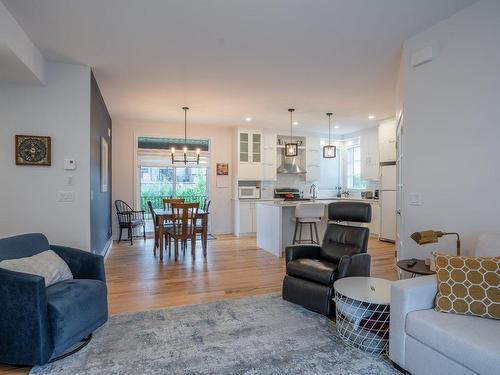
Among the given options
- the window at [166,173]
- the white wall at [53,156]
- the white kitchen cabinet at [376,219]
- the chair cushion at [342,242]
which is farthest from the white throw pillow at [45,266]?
the white kitchen cabinet at [376,219]

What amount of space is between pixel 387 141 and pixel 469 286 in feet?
16.7

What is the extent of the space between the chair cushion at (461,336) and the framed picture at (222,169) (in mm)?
6103

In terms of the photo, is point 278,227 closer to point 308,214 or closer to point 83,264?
point 308,214

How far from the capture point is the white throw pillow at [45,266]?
2270 millimetres

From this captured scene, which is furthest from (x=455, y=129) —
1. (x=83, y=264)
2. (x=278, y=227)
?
(x=83, y=264)

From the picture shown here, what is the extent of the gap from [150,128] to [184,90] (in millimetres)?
2729

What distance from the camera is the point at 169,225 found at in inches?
218

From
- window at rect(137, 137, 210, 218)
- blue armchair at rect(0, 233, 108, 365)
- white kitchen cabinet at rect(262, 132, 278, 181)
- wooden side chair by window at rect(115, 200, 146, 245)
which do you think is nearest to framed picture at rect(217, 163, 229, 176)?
window at rect(137, 137, 210, 218)

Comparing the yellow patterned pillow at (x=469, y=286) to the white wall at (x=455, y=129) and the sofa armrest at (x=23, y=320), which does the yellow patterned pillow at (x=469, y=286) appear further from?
the sofa armrest at (x=23, y=320)

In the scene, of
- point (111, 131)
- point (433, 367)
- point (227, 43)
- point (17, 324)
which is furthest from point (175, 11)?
point (111, 131)

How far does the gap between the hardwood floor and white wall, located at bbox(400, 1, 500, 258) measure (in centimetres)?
160

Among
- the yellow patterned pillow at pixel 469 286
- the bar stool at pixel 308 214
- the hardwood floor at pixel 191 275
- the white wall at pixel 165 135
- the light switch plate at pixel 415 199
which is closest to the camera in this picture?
the yellow patterned pillow at pixel 469 286

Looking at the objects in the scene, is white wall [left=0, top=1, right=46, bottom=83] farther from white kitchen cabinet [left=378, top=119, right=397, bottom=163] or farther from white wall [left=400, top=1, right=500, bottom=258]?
white kitchen cabinet [left=378, top=119, right=397, bottom=163]

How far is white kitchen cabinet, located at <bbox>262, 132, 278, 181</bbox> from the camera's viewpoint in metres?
7.75
